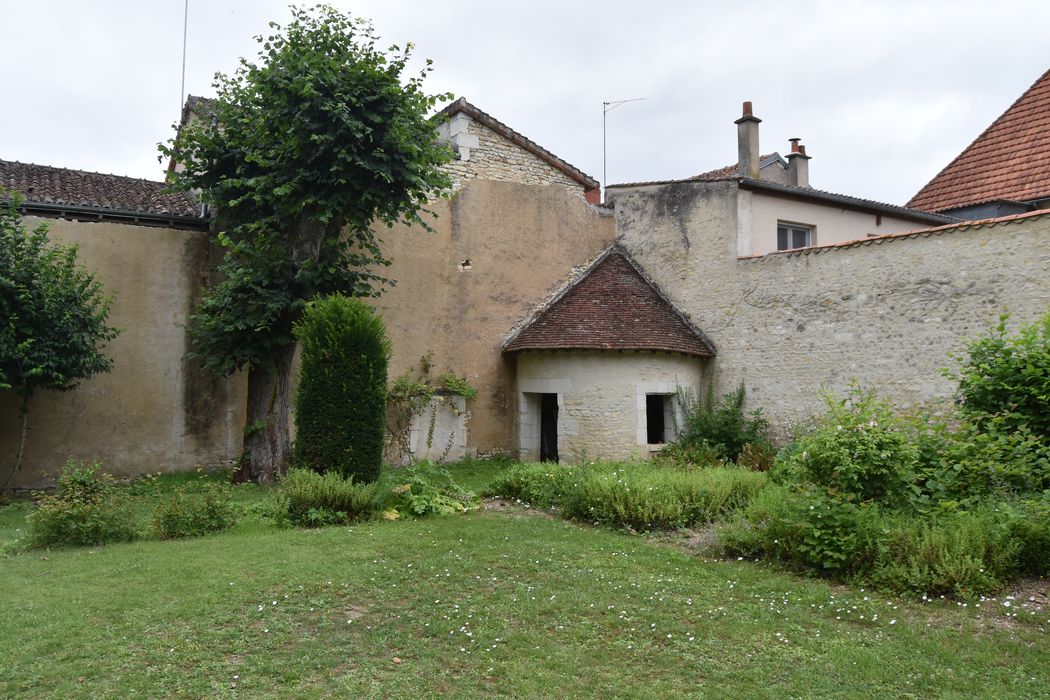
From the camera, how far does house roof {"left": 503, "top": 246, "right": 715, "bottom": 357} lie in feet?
42.5

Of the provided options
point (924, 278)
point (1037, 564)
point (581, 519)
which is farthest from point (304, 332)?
point (924, 278)

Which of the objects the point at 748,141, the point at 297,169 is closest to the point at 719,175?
the point at 748,141

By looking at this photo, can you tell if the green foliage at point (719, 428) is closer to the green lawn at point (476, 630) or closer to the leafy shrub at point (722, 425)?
the leafy shrub at point (722, 425)

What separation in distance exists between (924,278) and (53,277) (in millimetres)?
12054

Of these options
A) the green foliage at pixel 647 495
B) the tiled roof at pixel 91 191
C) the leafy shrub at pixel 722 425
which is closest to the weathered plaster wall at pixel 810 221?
the leafy shrub at pixel 722 425

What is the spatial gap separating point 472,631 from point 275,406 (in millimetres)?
7621

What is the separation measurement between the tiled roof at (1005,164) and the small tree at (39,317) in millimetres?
17107

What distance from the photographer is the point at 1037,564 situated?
5820 millimetres

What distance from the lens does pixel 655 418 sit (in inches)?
562

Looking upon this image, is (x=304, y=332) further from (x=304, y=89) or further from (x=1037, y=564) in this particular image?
(x=1037, y=564)

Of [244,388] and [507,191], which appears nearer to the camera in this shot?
[244,388]

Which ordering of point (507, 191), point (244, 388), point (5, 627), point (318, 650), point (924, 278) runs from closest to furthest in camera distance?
point (318, 650)
point (5, 627)
point (924, 278)
point (244, 388)
point (507, 191)

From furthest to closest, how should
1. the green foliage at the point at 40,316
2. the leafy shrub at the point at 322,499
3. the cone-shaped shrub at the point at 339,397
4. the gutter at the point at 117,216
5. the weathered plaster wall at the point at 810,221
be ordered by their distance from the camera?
the weathered plaster wall at the point at 810,221, the gutter at the point at 117,216, the green foliage at the point at 40,316, the cone-shaped shrub at the point at 339,397, the leafy shrub at the point at 322,499

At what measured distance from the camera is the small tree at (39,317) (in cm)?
984
